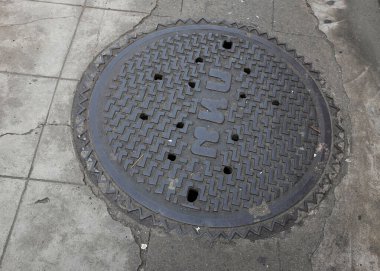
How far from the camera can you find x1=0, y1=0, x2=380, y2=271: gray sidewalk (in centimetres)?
232

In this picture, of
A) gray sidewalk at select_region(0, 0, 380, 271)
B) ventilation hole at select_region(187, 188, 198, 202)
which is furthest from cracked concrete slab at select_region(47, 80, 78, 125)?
ventilation hole at select_region(187, 188, 198, 202)

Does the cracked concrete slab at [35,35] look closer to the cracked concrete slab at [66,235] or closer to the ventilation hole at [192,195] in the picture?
the cracked concrete slab at [66,235]

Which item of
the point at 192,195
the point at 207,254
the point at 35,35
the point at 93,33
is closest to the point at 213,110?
the point at 192,195

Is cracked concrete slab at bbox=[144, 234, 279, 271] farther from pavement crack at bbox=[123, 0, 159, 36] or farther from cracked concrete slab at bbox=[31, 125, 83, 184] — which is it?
pavement crack at bbox=[123, 0, 159, 36]

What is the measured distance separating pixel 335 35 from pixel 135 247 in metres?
2.39

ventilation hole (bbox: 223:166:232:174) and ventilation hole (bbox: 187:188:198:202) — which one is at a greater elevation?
ventilation hole (bbox: 223:166:232:174)

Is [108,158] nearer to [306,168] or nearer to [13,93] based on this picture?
[13,93]

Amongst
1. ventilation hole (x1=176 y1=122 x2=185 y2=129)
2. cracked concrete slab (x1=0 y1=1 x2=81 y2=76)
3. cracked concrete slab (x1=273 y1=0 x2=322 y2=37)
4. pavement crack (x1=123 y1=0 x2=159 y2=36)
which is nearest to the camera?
ventilation hole (x1=176 y1=122 x2=185 y2=129)

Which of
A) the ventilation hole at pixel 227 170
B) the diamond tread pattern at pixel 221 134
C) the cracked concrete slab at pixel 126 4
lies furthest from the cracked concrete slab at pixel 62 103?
the ventilation hole at pixel 227 170

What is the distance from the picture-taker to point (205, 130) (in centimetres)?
268

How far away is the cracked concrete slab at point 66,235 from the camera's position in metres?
2.27

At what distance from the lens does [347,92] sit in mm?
3021

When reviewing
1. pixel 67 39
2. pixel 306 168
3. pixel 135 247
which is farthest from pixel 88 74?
pixel 306 168

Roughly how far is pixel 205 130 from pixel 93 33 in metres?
1.30
